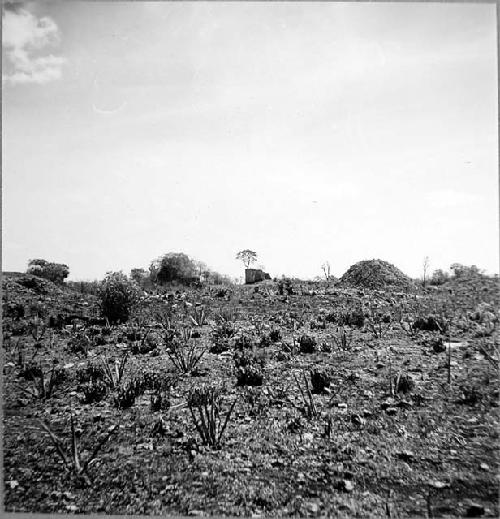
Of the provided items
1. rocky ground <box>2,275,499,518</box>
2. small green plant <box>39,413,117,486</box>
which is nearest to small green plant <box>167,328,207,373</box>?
rocky ground <box>2,275,499,518</box>

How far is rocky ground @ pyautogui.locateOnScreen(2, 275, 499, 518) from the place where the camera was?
3.01 meters

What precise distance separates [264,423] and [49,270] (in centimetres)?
1443

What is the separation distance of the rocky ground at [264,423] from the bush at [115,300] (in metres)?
1.14

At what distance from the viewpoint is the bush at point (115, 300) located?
8766 mm

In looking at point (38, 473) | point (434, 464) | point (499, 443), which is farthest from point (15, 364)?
point (499, 443)

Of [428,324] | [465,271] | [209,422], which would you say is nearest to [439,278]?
[465,271]

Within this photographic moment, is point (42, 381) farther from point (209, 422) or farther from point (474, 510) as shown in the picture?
point (474, 510)

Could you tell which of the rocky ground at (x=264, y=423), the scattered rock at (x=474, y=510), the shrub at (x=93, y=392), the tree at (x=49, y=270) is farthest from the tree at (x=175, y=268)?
the scattered rock at (x=474, y=510)

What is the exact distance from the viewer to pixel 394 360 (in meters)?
5.70

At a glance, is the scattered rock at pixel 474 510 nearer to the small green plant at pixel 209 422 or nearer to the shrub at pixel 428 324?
the small green plant at pixel 209 422

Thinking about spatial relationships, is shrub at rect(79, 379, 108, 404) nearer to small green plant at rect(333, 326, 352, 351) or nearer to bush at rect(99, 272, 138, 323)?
small green plant at rect(333, 326, 352, 351)

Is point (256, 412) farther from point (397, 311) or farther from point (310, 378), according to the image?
point (397, 311)

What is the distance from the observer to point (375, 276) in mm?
14945

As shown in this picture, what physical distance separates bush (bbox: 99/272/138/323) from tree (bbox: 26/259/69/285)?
25.6 feet
